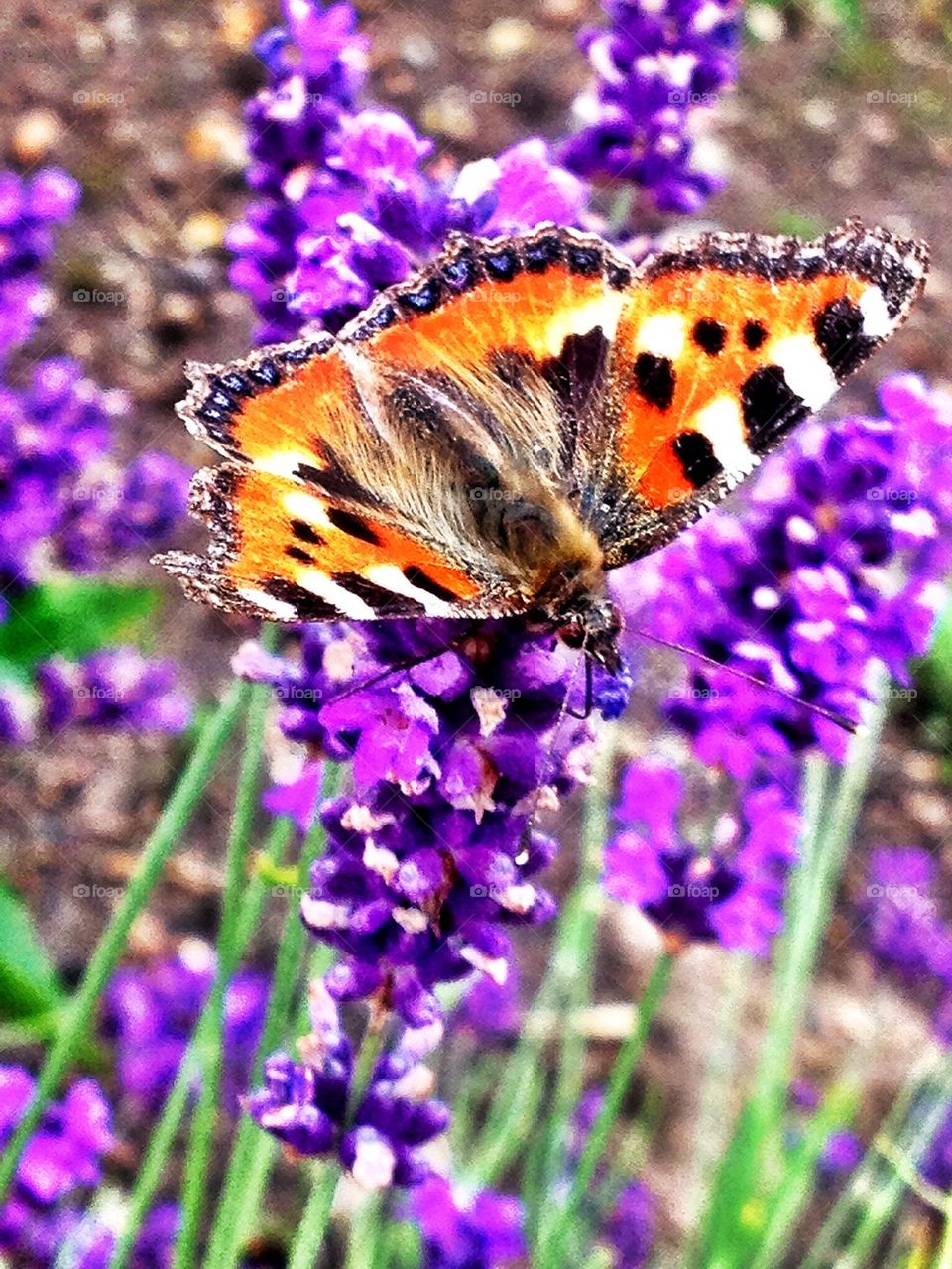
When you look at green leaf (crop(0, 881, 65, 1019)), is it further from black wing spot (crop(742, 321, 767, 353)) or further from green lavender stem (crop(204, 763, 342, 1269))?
black wing spot (crop(742, 321, 767, 353))

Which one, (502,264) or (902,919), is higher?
(502,264)

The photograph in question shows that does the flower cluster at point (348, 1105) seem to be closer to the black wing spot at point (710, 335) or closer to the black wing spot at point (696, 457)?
the black wing spot at point (696, 457)

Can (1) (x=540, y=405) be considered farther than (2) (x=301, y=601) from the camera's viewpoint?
Yes

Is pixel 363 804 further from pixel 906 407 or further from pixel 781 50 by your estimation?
pixel 781 50

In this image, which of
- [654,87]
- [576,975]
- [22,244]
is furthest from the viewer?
[576,975]

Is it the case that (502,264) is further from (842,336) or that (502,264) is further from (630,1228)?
(630,1228)

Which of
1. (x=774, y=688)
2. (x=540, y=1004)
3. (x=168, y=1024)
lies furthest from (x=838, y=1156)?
(x=774, y=688)
